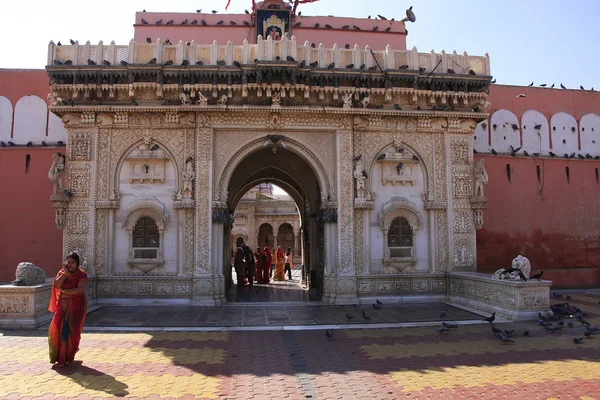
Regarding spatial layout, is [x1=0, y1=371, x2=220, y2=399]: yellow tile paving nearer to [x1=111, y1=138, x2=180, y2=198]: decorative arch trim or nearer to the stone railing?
[x1=111, y1=138, x2=180, y2=198]: decorative arch trim

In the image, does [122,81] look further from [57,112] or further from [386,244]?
[386,244]

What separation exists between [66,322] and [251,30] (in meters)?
11.2

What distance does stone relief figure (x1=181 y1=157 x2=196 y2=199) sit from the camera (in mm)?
11391

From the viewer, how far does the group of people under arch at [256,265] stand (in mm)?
16609

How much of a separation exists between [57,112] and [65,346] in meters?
7.40

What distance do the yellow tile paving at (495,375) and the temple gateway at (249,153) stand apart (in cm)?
513

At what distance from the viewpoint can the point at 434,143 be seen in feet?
40.4

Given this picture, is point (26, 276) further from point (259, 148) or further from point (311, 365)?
point (311, 365)

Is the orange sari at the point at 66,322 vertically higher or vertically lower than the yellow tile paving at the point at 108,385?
higher

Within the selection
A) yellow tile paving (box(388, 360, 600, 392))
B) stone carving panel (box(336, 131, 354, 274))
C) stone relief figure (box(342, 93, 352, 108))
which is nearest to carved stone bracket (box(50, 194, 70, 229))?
stone carving panel (box(336, 131, 354, 274))

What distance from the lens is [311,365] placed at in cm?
626

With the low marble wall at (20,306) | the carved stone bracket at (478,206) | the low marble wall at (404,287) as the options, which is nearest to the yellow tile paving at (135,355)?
the low marble wall at (20,306)

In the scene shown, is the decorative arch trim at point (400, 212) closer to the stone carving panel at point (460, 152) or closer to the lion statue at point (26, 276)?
the stone carving panel at point (460, 152)

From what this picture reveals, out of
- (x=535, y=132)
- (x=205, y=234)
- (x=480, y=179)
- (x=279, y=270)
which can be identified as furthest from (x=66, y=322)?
(x=535, y=132)
